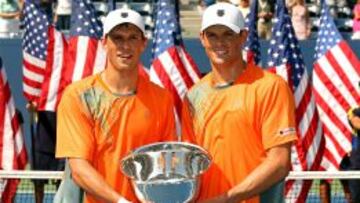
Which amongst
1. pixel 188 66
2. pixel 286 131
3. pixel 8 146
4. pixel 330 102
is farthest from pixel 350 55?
pixel 286 131

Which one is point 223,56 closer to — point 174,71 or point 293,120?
point 293,120

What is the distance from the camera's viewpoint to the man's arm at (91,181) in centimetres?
528

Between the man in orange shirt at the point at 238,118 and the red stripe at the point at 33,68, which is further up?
the man in orange shirt at the point at 238,118

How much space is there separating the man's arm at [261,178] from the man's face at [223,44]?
0.44 m

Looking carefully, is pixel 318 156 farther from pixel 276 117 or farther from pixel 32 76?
pixel 276 117

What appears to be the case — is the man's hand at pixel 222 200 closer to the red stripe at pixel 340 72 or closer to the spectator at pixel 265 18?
the red stripe at pixel 340 72

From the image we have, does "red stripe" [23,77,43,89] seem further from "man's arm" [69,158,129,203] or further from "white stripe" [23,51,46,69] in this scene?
"man's arm" [69,158,129,203]

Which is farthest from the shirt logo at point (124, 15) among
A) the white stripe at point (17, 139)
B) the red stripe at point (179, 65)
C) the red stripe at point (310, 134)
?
the white stripe at point (17, 139)

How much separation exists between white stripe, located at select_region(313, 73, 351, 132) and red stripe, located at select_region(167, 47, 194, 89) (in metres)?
1.30

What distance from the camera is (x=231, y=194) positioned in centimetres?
525

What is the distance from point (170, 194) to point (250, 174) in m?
0.45

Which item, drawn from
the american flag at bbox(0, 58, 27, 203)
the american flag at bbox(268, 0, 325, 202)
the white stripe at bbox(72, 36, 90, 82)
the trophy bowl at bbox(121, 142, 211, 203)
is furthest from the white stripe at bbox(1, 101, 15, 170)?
the trophy bowl at bbox(121, 142, 211, 203)

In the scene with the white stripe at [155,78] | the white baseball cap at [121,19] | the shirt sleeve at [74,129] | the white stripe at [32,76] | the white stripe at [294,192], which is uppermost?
the white baseball cap at [121,19]

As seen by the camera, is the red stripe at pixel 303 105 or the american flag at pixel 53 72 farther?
the american flag at pixel 53 72
